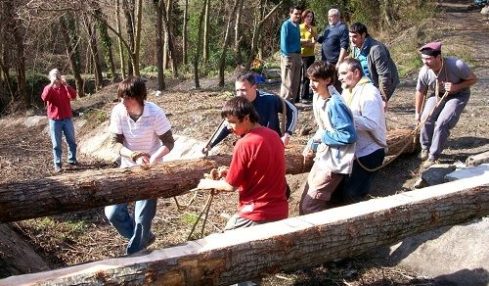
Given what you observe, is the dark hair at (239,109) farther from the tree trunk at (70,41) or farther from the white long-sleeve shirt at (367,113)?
the tree trunk at (70,41)

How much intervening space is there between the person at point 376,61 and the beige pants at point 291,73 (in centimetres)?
250

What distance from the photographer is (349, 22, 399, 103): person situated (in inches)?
272

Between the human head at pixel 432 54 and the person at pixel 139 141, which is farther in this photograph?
the human head at pixel 432 54

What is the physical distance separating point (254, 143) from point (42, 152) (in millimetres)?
9155

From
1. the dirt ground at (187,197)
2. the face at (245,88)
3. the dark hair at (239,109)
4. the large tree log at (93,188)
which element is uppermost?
the dark hair at (239,109)

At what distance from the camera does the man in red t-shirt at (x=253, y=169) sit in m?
3.75

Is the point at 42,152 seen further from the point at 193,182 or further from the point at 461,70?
the point at 461,70

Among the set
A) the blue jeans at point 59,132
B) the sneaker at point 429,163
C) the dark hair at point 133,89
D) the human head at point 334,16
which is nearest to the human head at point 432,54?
the sneaker at point 429,163

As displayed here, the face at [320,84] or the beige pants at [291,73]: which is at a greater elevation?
the face at [320,84]

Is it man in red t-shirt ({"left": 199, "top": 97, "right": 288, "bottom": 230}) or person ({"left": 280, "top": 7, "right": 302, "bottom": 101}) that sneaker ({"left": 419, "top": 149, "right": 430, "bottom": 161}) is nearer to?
man in red t-shirt ({"left": 199, "top": 97, "right": 288, "bottom": 230})

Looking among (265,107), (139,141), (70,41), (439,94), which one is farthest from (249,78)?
(70,41)

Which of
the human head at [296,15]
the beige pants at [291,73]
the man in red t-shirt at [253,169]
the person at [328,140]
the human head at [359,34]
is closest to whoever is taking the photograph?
the man in red t-shirt at [253,169]

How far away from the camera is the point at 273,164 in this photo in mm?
3836

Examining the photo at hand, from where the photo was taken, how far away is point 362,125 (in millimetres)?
4855
